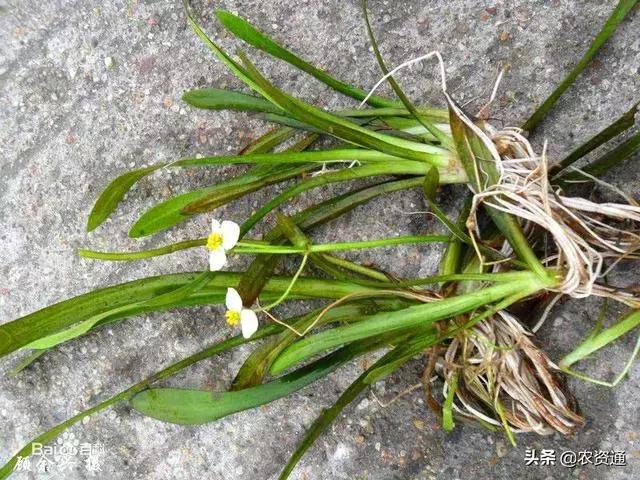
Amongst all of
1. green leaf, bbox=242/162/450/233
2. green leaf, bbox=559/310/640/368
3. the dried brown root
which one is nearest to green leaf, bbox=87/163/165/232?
green leaf, bbox=242/162/450/233

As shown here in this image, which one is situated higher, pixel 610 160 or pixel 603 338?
pixel 610 160

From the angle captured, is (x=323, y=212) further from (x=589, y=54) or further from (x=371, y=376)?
(x=589, y=54)

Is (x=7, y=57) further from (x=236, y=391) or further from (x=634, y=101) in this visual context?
(x=634, y=101)

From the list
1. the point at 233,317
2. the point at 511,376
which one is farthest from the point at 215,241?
the point at 511,376

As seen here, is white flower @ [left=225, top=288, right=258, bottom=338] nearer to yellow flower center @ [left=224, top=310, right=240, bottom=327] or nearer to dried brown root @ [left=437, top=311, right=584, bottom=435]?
yellow flower center @ [left=224, top=310, right=240, bottom=327]

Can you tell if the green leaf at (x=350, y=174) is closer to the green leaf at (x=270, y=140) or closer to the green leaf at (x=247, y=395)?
the green leaf at (x=270, y=140)

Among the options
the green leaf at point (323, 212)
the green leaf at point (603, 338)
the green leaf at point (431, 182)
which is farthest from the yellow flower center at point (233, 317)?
the green leaf at point (603, 338)

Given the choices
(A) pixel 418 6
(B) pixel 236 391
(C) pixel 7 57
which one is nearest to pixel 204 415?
(B) pixel 236 391
